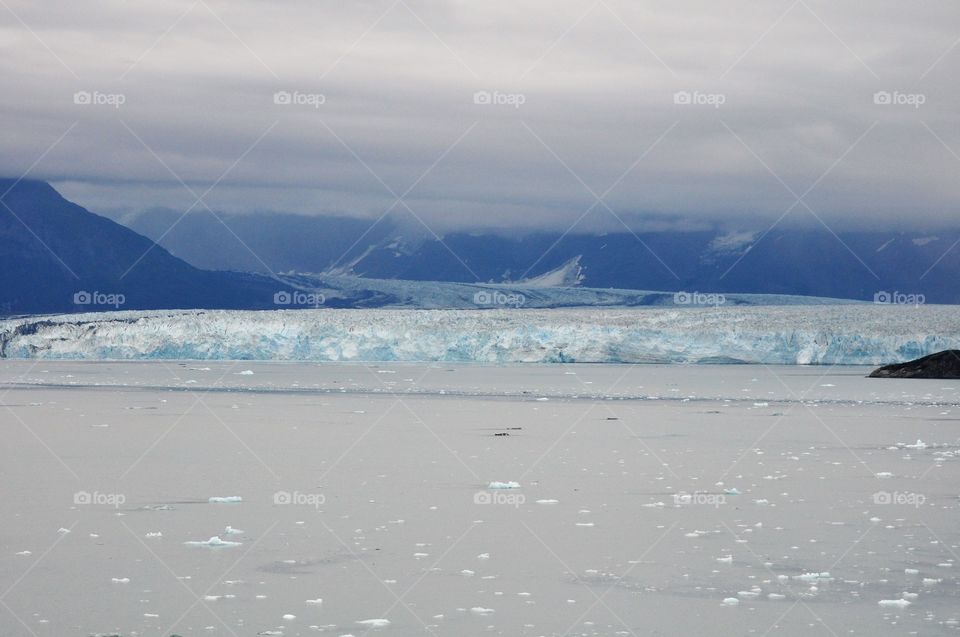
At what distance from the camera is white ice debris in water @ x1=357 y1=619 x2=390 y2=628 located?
5.11 m

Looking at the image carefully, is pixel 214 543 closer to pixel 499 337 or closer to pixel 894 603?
pixel 894 603

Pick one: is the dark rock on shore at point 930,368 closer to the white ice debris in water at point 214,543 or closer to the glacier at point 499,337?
the glacier at point 499,337

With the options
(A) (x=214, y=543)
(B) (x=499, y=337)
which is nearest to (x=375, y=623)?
(A) (x=214, y=543)

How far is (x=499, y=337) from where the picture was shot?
32.6 metres

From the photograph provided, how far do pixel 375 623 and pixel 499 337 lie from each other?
90.1 ft

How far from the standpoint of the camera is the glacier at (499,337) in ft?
102

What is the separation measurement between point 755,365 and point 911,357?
4.19 meters

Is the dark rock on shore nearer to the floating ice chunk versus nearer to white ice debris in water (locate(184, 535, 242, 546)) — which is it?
the floating ice chunk

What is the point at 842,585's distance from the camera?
5.87 m

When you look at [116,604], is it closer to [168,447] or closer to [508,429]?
[168,447]

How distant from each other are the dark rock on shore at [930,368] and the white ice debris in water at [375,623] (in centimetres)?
2347

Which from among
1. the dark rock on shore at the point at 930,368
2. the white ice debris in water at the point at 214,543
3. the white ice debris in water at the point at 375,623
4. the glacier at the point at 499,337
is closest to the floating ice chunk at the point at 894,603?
the white ice debris in water at the point at 375,623

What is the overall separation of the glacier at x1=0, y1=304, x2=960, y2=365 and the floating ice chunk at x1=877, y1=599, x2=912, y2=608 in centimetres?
2570

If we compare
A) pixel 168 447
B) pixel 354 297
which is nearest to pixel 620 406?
pixel 168 447
